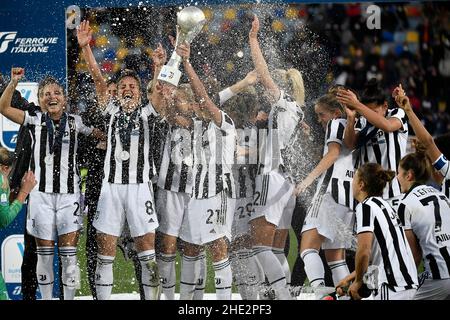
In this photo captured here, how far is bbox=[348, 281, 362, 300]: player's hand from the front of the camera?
536 cm

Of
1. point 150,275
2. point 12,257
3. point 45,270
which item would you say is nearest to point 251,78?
point 150,275

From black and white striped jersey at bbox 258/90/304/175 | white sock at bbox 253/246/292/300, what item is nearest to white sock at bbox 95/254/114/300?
white sock at bbox 253/246/292/300

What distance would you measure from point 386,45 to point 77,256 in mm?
2460

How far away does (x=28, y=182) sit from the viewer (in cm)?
577

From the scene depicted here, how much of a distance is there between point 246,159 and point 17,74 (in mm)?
1625

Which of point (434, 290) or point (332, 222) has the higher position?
point (332, 222)

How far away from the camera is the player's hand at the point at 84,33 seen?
5.70 metres

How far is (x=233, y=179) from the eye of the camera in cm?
566

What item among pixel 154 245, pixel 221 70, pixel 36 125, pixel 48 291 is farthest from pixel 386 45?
pixel 48 291

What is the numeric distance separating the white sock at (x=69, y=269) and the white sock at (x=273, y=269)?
1213 mm

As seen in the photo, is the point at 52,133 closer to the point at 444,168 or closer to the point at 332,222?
the point at 332,222

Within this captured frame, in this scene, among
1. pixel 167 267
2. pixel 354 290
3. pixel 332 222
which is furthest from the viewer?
pixel 167 267

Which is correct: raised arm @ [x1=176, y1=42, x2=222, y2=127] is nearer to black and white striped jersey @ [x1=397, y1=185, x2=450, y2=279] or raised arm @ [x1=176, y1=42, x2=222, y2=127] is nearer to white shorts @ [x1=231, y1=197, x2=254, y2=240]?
white shorts @ [x1=231, y1=197, x2=254, y2=240]

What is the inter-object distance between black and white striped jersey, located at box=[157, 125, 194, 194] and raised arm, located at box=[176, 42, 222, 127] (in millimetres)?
196
